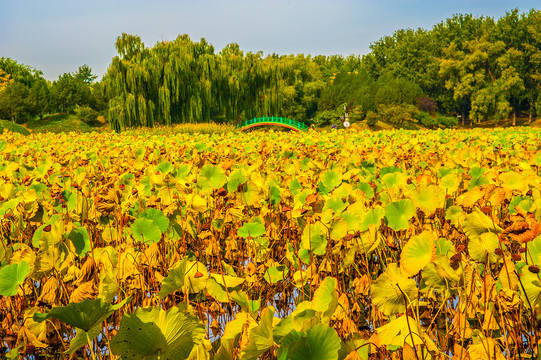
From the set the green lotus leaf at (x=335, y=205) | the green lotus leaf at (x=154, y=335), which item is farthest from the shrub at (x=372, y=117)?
the green lotus leaf at (x=154, y=335)

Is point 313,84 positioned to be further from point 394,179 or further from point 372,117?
point 394,179

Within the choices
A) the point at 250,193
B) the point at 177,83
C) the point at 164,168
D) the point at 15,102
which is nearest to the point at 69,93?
the point at 15,102

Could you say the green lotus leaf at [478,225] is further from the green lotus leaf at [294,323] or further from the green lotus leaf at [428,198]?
the green lotus leaf at [294,323]

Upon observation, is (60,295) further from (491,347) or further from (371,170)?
(371,170)

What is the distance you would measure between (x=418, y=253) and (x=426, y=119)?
35863 millimetres

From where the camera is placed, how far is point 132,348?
0.73m

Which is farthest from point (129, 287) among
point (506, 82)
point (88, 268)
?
point (506, 82)

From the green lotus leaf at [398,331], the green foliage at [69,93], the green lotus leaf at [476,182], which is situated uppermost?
the green foliage at [69,93]

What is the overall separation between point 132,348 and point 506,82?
3532cm

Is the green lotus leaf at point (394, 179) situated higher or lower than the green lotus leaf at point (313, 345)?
higher

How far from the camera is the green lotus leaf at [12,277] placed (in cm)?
137

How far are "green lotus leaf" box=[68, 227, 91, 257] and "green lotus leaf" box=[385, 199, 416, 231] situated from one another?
121 centimetres

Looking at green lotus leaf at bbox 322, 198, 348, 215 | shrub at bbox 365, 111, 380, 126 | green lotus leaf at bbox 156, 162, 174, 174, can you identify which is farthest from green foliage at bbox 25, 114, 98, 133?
green lotus leaf at bbox 322, 198, 348, 215

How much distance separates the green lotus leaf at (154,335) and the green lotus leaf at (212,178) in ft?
5.80
